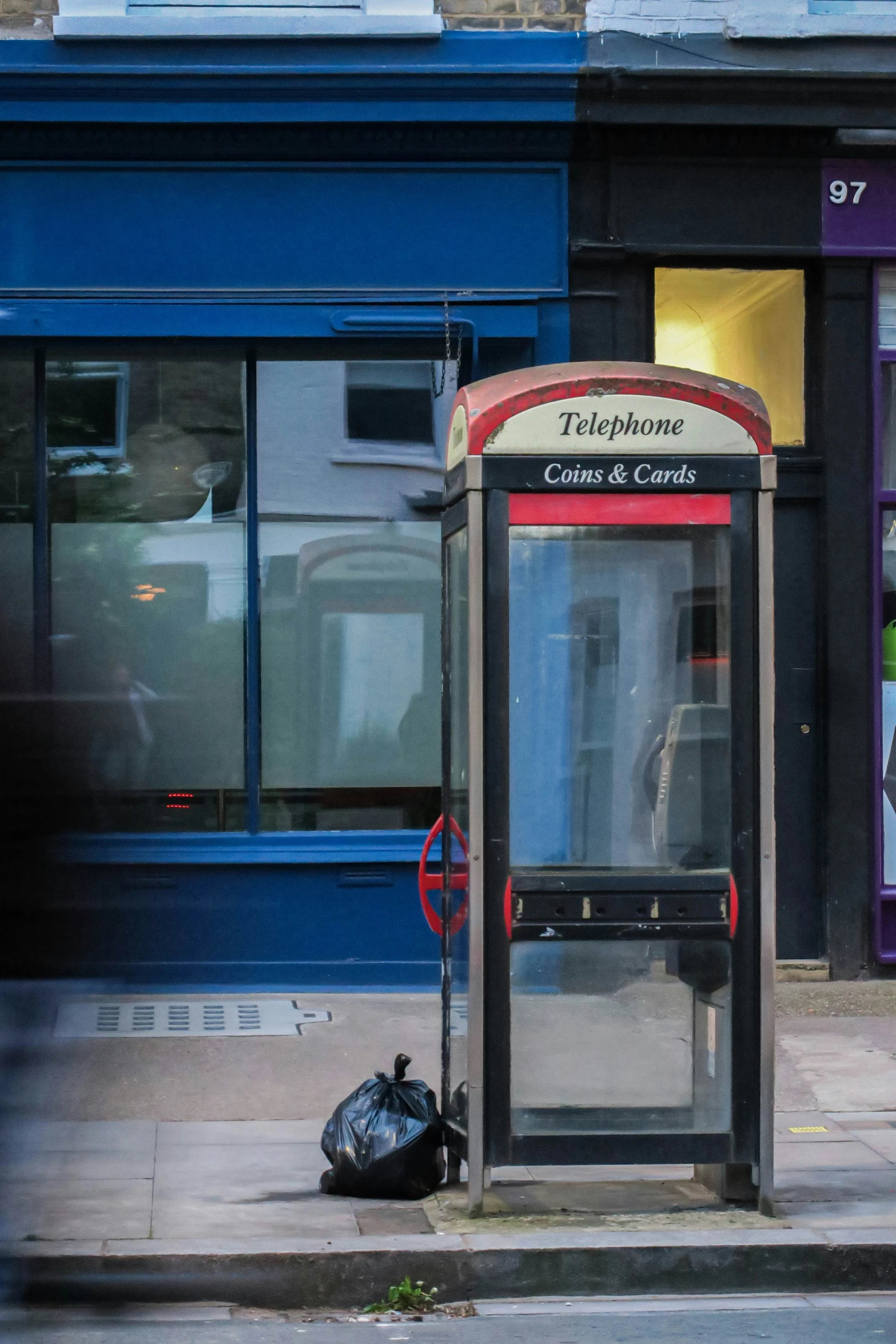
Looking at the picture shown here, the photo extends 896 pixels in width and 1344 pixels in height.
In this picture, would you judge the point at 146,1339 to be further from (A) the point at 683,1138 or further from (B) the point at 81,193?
(B) the point at 81,193

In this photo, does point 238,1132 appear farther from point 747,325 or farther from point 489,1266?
point 747,325

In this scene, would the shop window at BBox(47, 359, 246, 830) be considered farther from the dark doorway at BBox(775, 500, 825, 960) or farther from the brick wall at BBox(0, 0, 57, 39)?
the dark doorway at BBox(775, 500, 825, 960)

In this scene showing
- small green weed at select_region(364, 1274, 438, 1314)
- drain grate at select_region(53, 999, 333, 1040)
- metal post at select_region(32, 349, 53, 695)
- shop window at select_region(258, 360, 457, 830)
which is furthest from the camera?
shop window at select_region(258, 360, 457, 830)

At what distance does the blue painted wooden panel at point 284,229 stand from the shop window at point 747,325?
0.81 metres

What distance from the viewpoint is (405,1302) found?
5.21 metres

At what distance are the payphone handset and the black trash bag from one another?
16 centimetres

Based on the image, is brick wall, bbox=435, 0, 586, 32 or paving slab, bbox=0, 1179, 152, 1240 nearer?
paving slab, bbox=0, 1179, 152, 1240

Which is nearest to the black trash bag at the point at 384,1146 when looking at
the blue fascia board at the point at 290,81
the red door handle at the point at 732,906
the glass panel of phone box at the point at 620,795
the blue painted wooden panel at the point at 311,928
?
the glass panel of phone box at the point at 620,795

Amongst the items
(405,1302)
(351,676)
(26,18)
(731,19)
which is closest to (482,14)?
(731,19)

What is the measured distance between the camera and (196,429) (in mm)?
9719

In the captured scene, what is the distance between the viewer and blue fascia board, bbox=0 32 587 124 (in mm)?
9367

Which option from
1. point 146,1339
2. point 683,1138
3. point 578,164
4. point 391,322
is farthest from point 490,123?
point 146,1339

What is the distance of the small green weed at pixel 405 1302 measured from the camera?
521cm

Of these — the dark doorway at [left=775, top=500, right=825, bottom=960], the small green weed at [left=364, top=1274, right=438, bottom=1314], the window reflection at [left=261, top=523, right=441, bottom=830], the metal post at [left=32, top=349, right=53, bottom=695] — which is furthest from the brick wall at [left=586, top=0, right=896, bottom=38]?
the small green weed at [left=364, top=1274, right=438, bottom=1314]
